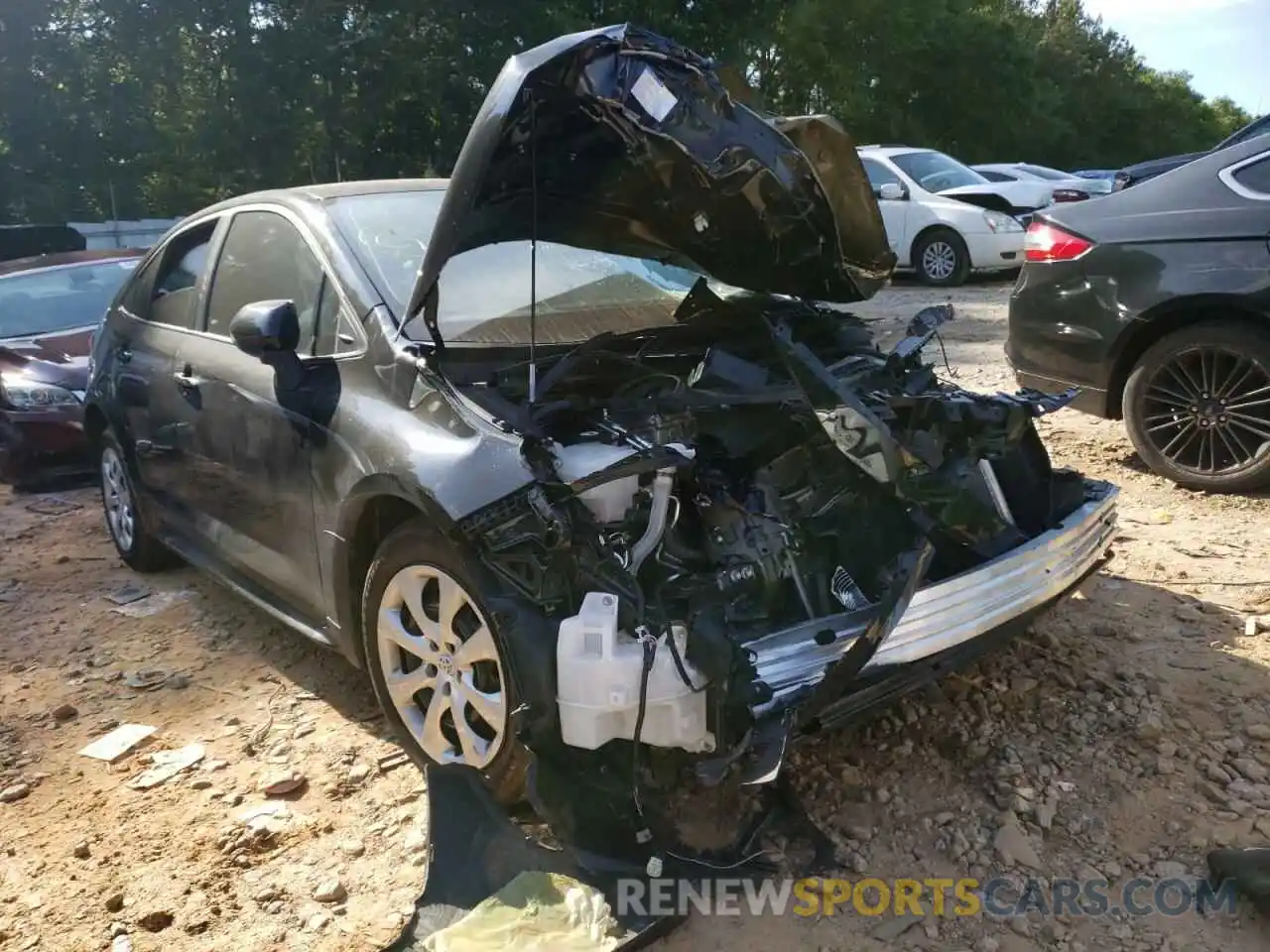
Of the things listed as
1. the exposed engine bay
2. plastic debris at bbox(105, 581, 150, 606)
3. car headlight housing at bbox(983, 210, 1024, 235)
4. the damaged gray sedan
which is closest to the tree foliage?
car headlight housing at bbox(983, 210, 1024, 235)

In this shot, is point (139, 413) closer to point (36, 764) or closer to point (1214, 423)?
point (36, 764)

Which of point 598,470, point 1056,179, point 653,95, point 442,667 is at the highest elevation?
point 1056,179

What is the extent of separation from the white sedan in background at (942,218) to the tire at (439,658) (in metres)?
10.0

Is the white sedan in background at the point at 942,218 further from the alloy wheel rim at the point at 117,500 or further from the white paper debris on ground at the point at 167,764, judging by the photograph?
the white paper debris on ground at the point at 167,764

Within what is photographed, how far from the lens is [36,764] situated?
350 centimetres

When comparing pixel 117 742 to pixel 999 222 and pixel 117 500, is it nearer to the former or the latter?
pixel 117 500

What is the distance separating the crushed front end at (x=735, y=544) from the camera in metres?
2.41

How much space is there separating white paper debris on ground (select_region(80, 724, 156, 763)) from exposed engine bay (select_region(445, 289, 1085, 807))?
174 cm

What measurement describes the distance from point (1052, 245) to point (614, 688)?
395 cm

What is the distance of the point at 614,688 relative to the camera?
2.38 metres

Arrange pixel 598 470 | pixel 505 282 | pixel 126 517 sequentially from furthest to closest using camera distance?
pixel 126 517, pixel 505 282, pixel 598 470

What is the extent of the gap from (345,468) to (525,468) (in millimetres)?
770

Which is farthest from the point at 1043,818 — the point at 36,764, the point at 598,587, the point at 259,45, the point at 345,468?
the point at 259,45

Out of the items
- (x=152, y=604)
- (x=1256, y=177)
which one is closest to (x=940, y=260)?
(x=1256, y=177)
